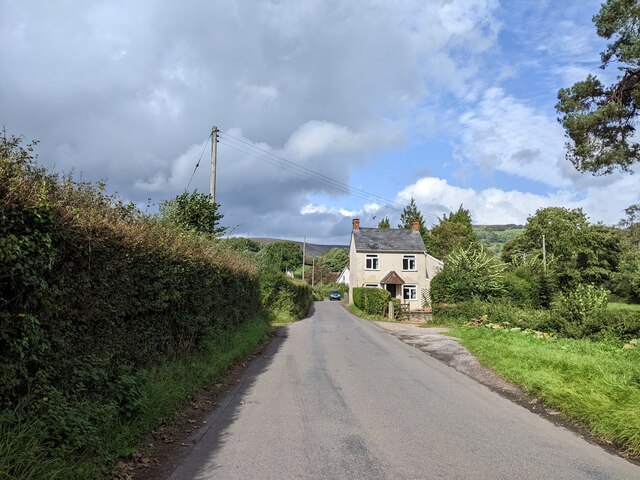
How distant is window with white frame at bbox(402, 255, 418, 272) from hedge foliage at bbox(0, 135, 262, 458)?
43.0 meters

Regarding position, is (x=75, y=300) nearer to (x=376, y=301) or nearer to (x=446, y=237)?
(x=376, y=301)

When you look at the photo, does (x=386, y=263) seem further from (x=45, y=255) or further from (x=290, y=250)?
(x=290, y=250)

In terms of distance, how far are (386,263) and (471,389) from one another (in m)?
40.7

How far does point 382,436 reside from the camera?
5.80 meters

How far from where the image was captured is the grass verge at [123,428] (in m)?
3.50

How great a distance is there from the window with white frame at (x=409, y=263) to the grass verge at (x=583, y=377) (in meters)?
36.0

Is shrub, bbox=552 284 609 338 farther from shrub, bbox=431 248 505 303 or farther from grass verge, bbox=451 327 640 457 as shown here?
shrub, bbox=431 248 505 303

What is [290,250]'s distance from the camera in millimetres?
114375

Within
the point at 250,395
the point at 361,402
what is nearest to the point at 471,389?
the point at 361,402

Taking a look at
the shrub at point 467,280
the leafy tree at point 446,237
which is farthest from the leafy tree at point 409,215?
the shrub at point 467,280

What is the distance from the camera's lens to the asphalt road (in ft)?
15.5

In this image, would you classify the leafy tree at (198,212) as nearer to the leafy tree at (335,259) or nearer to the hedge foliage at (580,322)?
the hedge foliage at (580,322)

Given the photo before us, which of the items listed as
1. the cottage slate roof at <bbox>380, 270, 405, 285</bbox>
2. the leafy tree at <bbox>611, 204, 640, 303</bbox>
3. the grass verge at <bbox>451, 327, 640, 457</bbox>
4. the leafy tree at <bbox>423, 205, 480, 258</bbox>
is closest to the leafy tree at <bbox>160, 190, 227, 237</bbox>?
the grass verge at <bbox>451, 327, 640, 457</bbox>

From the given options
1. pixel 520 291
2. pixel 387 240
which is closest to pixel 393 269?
pixel 387 240
